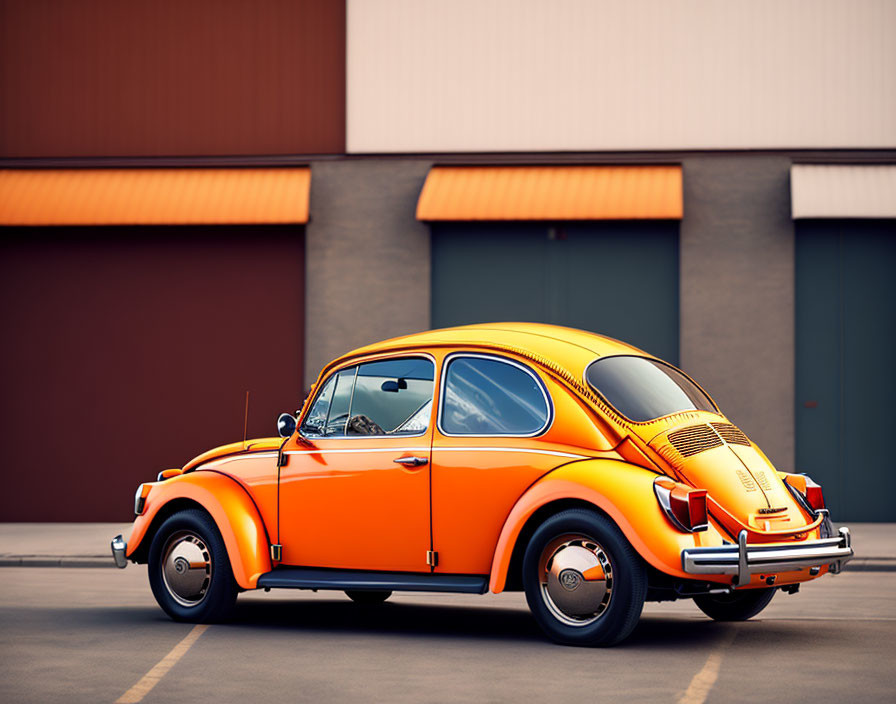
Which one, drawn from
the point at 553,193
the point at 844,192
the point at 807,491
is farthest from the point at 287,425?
the point at 844,192

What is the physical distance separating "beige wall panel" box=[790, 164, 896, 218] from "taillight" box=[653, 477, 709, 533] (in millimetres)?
11628

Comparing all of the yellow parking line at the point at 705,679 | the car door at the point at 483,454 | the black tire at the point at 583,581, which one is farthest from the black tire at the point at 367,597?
the yellow parking line at the point at 705,679

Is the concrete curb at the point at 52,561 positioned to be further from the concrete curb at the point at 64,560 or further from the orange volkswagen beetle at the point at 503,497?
the orange volkswagen beetle at the point at 503,497

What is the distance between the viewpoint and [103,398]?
67.2 feet

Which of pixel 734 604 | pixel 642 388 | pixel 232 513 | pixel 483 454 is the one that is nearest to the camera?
pixel 483 454

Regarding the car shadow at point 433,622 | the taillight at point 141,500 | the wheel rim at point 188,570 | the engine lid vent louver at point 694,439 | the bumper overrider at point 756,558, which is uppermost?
the engine lid vent louver at point 694,439

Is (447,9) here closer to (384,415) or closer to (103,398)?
(103,398)

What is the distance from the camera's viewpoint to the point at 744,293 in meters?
19.7

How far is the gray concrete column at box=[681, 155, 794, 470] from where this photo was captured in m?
19.5

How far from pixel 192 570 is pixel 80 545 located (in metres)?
7.28

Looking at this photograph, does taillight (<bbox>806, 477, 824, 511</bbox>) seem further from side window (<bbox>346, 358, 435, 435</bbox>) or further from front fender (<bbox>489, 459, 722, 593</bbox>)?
side window (<bbox>346, 358, 435, 435</bbox>)

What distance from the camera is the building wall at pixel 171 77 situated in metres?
20.4

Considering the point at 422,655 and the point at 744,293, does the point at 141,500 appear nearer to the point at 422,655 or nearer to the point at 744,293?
the point at 422,655

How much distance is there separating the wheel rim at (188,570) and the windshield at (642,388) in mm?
2981
